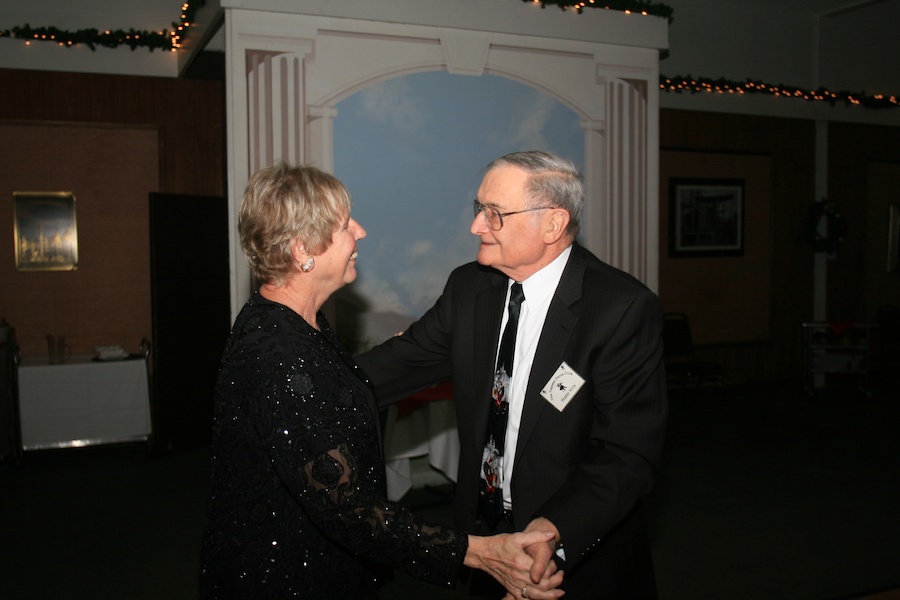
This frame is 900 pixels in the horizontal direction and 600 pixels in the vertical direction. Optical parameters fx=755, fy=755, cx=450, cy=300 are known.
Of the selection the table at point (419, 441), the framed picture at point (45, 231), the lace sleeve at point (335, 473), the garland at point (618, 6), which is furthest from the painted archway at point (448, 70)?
the lace sleeve at point (335, 473)

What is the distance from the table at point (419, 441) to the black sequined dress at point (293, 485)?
9.45ft

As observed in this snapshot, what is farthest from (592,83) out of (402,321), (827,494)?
(827,494)

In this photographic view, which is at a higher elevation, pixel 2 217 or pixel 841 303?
pixel 2 217

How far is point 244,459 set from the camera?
1.62 metres

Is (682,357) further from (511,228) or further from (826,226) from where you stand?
(511,228)

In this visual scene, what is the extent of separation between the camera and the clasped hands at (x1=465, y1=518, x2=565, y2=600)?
173 centimetres

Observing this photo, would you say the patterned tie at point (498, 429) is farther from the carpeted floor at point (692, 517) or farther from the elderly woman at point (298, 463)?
the carpeted floor at point (692, 517)

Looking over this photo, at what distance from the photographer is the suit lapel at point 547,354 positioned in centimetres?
194

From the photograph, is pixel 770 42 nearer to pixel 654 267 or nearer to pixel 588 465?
pixel 654 267

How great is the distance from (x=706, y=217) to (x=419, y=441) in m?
5.22

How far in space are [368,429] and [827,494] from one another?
14.5 ft

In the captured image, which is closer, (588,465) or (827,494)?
(588,465)

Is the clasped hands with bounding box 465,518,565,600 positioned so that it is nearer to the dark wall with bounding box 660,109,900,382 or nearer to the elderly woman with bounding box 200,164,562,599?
the elderly woman with bounding box 200,164,562,599

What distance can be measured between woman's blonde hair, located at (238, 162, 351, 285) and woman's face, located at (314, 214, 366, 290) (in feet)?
0.08
